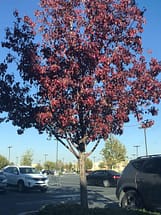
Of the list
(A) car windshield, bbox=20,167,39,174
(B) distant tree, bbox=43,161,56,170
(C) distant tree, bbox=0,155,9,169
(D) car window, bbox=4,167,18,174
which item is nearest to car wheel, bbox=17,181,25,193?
(A) car windshield, bbox=20,167,39,174

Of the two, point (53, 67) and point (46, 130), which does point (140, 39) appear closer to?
point (53, 67)

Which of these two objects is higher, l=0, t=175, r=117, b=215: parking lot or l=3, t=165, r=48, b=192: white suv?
l=3, t=165, r=48, b=192: white suv

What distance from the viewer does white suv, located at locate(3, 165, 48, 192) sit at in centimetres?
2693

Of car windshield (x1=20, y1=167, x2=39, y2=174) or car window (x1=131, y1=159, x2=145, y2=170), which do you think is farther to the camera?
car windshield (x1=20, y1=167, x2=39, y2=174)

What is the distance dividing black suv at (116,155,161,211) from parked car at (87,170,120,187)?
19490 millimetres

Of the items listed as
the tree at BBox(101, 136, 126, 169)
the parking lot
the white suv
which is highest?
the tree at BBox(101, 136, 126, 169)

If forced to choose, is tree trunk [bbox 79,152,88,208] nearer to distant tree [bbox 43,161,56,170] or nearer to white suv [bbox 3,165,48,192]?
white suv [bbox 3,165,48,192]

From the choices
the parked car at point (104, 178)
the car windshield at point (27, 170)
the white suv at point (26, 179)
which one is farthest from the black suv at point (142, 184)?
the parked car at point (104, 178)

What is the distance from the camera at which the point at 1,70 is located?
431 inches

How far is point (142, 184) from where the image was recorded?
480 inches

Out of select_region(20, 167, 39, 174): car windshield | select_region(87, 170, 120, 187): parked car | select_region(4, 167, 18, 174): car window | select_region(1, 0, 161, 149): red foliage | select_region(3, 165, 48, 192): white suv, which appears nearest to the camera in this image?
select_region(1, 0, 161, 149): red foliage

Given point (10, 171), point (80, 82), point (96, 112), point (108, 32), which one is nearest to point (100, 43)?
point (108, 32)

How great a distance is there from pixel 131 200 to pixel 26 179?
15487 mm

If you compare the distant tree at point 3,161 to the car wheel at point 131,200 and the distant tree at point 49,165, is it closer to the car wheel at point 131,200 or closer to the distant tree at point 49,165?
the distant tree at point 49,165
